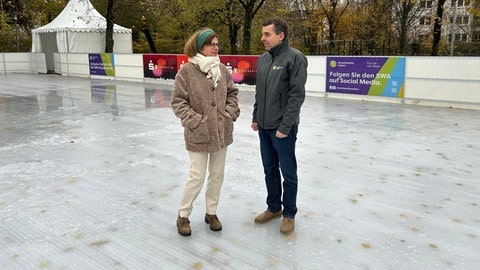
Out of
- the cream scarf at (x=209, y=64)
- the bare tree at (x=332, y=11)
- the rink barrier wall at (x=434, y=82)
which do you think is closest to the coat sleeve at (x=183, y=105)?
the cream scarf at (x=209, y=64)

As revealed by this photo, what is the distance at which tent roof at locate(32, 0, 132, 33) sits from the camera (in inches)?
1024

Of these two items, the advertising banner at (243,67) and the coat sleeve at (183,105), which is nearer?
the coat sleeve at (183,105)

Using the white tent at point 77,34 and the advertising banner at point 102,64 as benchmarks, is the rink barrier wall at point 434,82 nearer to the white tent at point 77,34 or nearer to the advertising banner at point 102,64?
the advertising banner at point 102,64

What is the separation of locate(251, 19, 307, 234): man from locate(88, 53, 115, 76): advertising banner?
18.6m

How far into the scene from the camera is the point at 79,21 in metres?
26.5

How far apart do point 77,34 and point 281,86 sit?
25023mm

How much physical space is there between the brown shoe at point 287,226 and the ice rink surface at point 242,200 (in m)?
0.07

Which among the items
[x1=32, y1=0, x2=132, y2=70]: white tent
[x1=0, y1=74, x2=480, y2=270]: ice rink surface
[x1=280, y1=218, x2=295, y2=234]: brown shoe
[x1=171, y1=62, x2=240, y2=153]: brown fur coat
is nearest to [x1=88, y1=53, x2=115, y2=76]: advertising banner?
[x1=32, y1=0, x2=132, y2=70]: white tent

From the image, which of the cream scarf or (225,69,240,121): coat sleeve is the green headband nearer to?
the cream scarf

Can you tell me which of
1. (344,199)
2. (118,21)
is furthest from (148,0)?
(344,199)

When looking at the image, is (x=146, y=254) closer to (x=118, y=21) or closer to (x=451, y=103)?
(x=451, y=103)

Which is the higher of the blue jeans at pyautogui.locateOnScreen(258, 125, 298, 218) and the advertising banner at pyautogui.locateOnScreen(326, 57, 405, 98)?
the advertising banner at pyautogui.locateOnScreen(326, 57, 405, 98)

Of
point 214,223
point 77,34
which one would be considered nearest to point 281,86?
point 214,223

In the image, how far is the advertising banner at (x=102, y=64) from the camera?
830 inches
